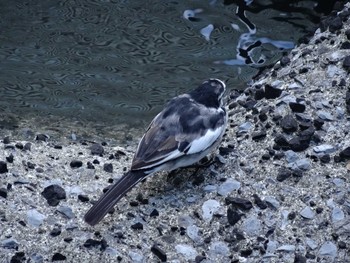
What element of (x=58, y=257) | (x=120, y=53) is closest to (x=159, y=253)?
(x=58, y=257)

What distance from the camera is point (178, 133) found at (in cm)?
620

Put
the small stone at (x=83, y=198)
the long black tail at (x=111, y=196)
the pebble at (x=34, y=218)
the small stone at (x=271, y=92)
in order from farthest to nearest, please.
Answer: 1. the small stone at (x=271, y=92)
2. the small stone at (x=83, y=198)
3. the pebble at (x=34, y=218)
4. the long black tail at (x=111, y=196)

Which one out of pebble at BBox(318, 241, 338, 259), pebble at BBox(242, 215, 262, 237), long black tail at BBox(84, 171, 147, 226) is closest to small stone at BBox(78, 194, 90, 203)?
long black tail at BBox(84, 171, 147, 226)

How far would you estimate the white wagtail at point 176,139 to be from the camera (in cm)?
596

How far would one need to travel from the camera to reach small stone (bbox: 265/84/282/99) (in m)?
7.03

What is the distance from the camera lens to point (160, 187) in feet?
20.9

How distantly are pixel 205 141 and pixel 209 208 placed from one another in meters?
0.40

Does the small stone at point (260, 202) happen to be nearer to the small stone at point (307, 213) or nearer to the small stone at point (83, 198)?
the small stone at point (307, 213)

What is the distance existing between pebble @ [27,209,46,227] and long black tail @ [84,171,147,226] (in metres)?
0.29

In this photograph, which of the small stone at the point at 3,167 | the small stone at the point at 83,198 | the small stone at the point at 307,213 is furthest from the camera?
the small stone at the point at 3,167

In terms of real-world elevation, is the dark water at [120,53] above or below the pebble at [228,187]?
below

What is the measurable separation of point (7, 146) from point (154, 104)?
1537mm

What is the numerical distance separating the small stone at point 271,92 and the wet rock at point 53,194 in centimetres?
168

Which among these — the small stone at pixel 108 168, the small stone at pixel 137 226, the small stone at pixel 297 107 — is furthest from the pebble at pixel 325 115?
the small stone at pixel 137 226
